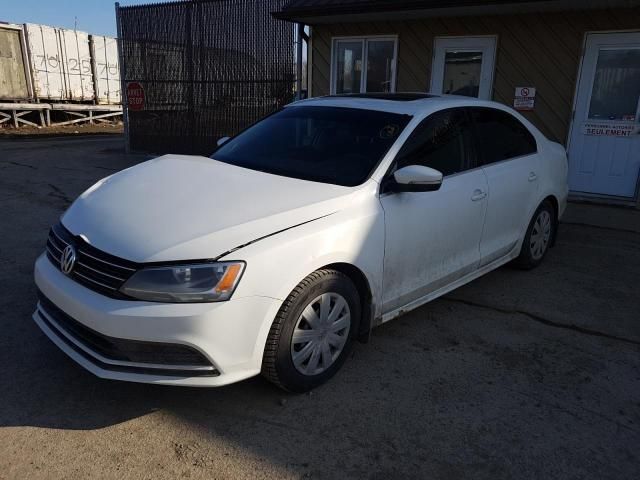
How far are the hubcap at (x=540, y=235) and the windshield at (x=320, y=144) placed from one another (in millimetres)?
2037

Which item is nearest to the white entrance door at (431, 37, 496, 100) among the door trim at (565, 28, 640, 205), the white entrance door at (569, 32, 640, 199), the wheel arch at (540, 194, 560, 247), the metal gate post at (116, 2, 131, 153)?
the door trim at (565, 28, 640, 205)

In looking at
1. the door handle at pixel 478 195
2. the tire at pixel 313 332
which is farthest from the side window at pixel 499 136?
the tire at pixel 313 332

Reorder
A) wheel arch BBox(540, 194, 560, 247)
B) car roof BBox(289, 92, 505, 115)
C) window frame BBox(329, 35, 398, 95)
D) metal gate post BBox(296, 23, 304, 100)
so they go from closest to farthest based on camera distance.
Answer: car roof BBox(289, 92, 505, 115)
wheel arch BBox(540, 194, 560, 247)
window frame BBox(329, 35, 398, 95)
metal gate post BBox(296, 23, 304, 100)

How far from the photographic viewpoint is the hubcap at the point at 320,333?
9.26ft

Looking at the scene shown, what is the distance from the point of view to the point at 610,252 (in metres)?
5.66

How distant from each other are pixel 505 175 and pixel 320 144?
1.59 meters

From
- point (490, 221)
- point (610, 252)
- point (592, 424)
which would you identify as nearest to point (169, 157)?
point (490, 221)

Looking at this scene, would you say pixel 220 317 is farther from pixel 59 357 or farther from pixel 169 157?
pixel 169 157

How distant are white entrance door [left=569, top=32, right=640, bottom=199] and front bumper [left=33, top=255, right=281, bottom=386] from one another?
22.1 feet

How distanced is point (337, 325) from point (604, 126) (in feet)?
20.8

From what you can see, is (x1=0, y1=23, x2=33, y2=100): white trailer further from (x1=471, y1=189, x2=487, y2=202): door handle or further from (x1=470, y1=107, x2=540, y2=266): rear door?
(x1=471, y1=189, x2=487, y2=202): door handle

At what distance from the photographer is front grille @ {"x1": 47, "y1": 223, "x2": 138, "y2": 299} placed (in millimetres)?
2537

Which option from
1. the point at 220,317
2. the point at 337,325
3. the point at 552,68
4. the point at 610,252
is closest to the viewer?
the point at 220,317

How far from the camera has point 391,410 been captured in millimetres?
2855
